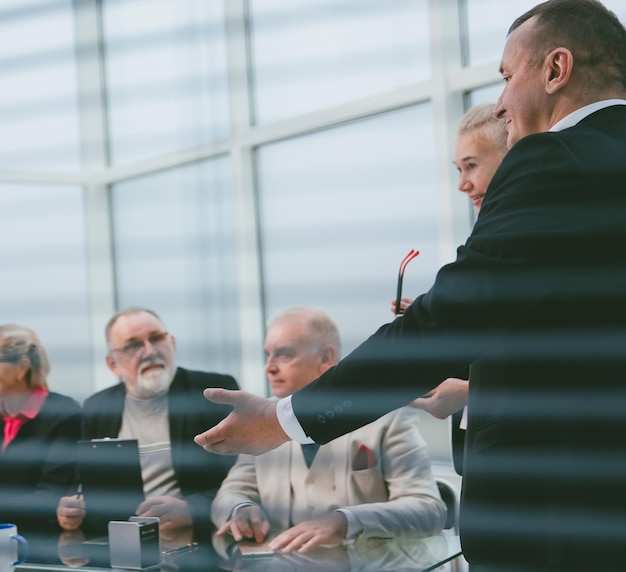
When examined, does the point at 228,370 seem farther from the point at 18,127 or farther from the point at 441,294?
the point at 441,294

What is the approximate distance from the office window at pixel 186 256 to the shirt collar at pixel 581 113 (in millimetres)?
2517

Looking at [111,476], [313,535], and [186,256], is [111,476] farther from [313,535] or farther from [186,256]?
[186,256]

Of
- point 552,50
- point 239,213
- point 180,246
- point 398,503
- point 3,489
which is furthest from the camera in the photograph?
point 180,246

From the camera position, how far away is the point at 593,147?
823 millimetres

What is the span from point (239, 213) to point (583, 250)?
8.55 feet

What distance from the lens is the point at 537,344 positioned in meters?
0.84

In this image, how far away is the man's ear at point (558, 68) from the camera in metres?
Result: 0.90

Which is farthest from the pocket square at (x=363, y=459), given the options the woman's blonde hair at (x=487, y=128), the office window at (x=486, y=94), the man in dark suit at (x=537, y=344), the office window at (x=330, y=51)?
the office window at (x=330, y=51)

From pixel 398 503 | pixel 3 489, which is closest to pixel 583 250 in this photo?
pixel 398 503

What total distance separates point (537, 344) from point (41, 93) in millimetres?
3329

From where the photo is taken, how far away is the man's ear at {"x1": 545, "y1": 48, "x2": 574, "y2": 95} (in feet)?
2.95

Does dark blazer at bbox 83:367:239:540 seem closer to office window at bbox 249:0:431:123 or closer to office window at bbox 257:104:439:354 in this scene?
office window at bbox 257:104:439:354

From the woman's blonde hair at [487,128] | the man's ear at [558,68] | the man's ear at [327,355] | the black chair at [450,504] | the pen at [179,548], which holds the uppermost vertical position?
the woman's blonde hair at [487,128]

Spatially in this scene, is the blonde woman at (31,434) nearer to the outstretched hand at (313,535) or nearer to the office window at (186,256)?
the outstretched hand at (313,535)
